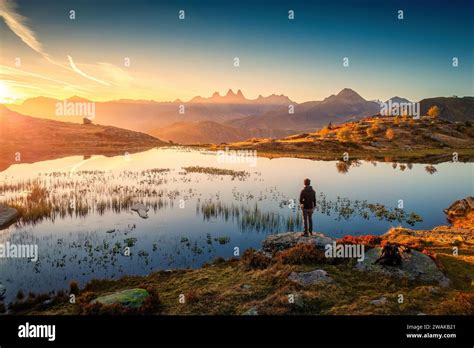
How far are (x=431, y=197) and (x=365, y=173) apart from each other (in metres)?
21.3

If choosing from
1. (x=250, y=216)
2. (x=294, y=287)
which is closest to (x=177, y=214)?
(x=250, y=216)

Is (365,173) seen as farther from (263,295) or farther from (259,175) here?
(263,295)

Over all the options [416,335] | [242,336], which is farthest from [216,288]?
[416,335]

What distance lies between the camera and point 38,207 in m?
33.8

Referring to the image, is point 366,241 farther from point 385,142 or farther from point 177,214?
point 385,142

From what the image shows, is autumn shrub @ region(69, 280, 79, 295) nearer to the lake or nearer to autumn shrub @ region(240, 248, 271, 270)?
the lake

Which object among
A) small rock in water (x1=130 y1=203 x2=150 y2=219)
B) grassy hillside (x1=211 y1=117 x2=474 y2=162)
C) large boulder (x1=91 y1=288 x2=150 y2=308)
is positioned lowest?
large boulder (x1=91 y1=288 x2=150 y2=308)

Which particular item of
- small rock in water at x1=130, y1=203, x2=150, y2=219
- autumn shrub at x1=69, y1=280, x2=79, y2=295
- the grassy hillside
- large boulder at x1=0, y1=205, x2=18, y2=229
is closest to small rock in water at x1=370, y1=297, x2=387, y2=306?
autumn shrub at x1=69, y1=280, x2=79, y2=295

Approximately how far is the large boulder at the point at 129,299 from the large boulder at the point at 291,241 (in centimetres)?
962

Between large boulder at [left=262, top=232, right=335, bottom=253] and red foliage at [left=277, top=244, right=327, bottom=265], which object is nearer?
red foliage at [left=277, top=244, right=327, bottom=265]

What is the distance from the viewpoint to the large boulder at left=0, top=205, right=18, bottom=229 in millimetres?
Answer: 28569

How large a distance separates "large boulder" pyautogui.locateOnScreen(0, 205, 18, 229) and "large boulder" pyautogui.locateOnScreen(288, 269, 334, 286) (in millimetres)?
27782

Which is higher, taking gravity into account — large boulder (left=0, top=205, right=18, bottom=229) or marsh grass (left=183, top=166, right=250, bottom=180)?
marsh grass (left=183, top=166, right=250, bottom=180)

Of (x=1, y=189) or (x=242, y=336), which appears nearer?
(x=242, y=336)
